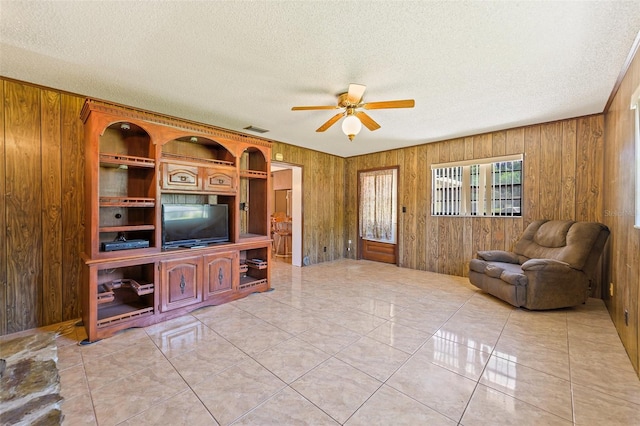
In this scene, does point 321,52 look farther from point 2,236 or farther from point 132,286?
point 2,236

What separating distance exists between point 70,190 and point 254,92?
2.30 metres

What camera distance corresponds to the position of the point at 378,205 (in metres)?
6.02

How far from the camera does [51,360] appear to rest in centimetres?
213

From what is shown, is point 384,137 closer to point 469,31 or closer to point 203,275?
point 469,31

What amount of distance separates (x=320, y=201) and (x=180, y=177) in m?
3.30

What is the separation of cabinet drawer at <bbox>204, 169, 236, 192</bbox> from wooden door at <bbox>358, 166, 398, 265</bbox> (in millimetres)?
3454

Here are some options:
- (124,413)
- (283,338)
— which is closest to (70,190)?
(124,413)

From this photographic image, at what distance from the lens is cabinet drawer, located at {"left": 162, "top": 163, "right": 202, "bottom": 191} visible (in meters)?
3.05

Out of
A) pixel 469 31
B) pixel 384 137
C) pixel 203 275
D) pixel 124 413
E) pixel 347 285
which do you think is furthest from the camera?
pixel 384 137

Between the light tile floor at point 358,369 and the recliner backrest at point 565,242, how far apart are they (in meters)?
0.64

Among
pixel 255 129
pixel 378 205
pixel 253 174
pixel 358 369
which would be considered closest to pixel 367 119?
pixel 253 174

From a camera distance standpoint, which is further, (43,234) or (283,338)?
(43,234)

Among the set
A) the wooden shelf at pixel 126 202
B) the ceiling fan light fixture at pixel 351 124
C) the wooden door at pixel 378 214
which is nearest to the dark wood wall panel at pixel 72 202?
the wooden shelf at pixel 126 202

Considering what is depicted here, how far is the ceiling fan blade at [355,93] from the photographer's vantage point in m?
2.48
